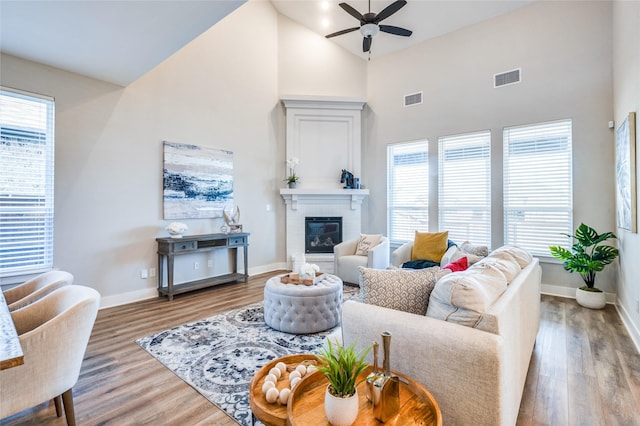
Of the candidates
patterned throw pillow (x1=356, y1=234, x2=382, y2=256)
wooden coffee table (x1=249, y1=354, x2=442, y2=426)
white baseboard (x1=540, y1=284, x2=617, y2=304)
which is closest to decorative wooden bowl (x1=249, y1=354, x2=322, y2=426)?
wooden coffee table (x1=249, y1=354, x2=442, y2=426)

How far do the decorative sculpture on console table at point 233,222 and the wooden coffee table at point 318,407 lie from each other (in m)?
3.91

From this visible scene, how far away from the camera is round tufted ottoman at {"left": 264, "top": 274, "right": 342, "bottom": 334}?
302 cm

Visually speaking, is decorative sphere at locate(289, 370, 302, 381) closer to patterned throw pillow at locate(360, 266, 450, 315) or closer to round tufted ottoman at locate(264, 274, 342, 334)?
patterned throw pillow at locate(360, 266, 450, 315)

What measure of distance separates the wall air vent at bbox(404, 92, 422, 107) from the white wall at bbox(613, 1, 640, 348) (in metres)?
2.69

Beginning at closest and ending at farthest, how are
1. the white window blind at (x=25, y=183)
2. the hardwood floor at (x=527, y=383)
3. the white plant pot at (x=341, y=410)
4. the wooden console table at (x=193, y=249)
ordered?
the white plant pot at (x=341, y=410) → the hardwood floor at (x=527, y=383) → the white window blind at (x=25, y=183) → the wooden console table at (x=193, y=249)

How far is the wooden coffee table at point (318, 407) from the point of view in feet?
3.62

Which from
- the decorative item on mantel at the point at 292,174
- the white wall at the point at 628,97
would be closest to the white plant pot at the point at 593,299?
the white wall at the point at 628,97

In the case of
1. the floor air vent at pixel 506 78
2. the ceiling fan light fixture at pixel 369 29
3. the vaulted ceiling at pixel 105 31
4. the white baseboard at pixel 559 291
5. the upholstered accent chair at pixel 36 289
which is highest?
the ceiling fan light fixture at pixel 369 29

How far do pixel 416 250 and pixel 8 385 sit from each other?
444 centimetres

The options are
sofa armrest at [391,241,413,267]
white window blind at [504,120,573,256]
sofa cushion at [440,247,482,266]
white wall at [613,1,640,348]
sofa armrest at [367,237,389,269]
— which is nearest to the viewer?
white wall at [613,1,640,348]

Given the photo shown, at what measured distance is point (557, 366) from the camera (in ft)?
8.19

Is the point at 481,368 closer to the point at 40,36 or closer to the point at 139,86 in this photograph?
the point at 40,36

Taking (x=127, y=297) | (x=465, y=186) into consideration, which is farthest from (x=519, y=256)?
(x=127, y=297)

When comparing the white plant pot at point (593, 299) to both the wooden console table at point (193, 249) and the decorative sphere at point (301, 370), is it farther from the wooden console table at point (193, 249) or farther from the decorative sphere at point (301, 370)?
the wooden console table at point (193, 249)
